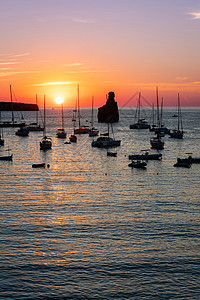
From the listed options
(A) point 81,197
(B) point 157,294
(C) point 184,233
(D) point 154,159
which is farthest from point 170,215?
(D) point 154,159

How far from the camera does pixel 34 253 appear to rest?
38.8 metres

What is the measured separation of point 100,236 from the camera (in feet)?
142

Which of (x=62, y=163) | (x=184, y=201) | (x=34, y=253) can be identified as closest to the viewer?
(x=34, y=253)

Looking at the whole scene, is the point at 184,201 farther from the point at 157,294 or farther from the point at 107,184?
the point at 157,294

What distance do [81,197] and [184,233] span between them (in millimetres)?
21485

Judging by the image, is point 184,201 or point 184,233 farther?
point 184,201

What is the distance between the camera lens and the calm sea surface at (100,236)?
32969 millimetres

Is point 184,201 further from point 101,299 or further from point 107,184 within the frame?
point 101,299

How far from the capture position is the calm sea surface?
3297cm

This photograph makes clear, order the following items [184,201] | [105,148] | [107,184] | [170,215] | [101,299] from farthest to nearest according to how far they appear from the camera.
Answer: [105,148] → [107,184] → [184,201] → [170,215] → [101,299]

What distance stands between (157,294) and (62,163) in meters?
67.8

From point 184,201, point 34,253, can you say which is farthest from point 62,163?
point 34,253

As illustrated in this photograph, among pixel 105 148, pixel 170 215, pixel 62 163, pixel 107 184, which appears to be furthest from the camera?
pixel 105 148

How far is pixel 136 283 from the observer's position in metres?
33.2
